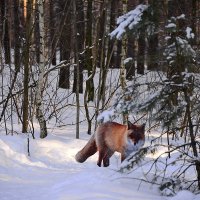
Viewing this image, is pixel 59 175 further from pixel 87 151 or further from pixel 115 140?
pixel 115 140

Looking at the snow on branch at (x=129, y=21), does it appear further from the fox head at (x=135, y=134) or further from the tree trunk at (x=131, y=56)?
the fox head at (x=135, y=134)

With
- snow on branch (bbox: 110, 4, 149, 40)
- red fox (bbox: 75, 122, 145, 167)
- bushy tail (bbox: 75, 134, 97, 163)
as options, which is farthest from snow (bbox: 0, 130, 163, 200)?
snow on branch (bbox: 110, 4, 149, 40)

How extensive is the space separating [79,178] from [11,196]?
3.31 feet

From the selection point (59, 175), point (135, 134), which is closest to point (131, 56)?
point (135, 134)

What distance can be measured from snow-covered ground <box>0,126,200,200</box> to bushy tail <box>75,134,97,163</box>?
137 mm

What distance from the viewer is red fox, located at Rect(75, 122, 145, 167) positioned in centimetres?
743

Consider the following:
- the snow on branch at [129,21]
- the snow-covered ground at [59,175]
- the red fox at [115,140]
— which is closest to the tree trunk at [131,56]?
the snow on branch at [129,21]

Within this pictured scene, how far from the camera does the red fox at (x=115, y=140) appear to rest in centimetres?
743

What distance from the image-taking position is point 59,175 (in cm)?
783

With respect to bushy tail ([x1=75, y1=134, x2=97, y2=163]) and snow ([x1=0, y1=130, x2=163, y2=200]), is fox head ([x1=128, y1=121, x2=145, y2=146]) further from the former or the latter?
bushy tail ([x1=75, y1=134, x2=97, y2=163])

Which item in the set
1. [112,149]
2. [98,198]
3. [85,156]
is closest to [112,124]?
[112,149]

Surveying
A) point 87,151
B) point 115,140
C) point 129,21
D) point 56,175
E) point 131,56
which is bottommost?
point 56,175

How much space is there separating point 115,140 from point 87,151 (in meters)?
0.97

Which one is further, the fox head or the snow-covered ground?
the fox head
